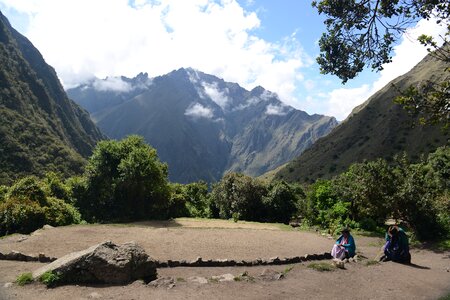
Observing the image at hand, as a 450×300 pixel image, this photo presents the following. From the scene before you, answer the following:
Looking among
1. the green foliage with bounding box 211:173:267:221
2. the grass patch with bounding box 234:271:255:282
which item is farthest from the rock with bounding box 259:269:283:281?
the green foliage with bounding box 211:173:267:221

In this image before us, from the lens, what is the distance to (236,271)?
14406 mm

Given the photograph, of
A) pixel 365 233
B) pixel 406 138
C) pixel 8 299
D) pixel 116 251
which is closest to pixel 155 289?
pixel 116 251

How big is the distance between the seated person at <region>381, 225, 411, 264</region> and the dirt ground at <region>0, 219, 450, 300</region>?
565 mm

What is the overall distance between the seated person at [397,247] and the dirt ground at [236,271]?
57 cm

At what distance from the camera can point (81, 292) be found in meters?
10.9

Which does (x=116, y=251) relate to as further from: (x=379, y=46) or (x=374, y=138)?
(x=374, y=138)

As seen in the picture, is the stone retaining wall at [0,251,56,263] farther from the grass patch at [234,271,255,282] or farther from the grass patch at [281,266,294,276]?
the grass patch at [281,266,294,276]

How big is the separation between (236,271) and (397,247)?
7.18m

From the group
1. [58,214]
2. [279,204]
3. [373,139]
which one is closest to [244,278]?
[58,214]

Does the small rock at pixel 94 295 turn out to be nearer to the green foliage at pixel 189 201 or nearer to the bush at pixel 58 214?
the bush at pixel 58 214

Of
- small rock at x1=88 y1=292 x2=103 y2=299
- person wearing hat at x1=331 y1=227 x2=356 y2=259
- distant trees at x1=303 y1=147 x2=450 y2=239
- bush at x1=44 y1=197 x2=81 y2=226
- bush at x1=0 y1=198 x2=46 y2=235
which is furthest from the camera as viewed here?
bush at x1=44 y1=197 x2=81 y2=226

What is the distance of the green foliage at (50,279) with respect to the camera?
11.4 meters

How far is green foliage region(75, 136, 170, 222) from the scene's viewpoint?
107 ft

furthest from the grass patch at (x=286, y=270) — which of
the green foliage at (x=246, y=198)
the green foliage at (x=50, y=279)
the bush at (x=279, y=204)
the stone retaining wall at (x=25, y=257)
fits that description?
the bush at (x=279, y=204)
